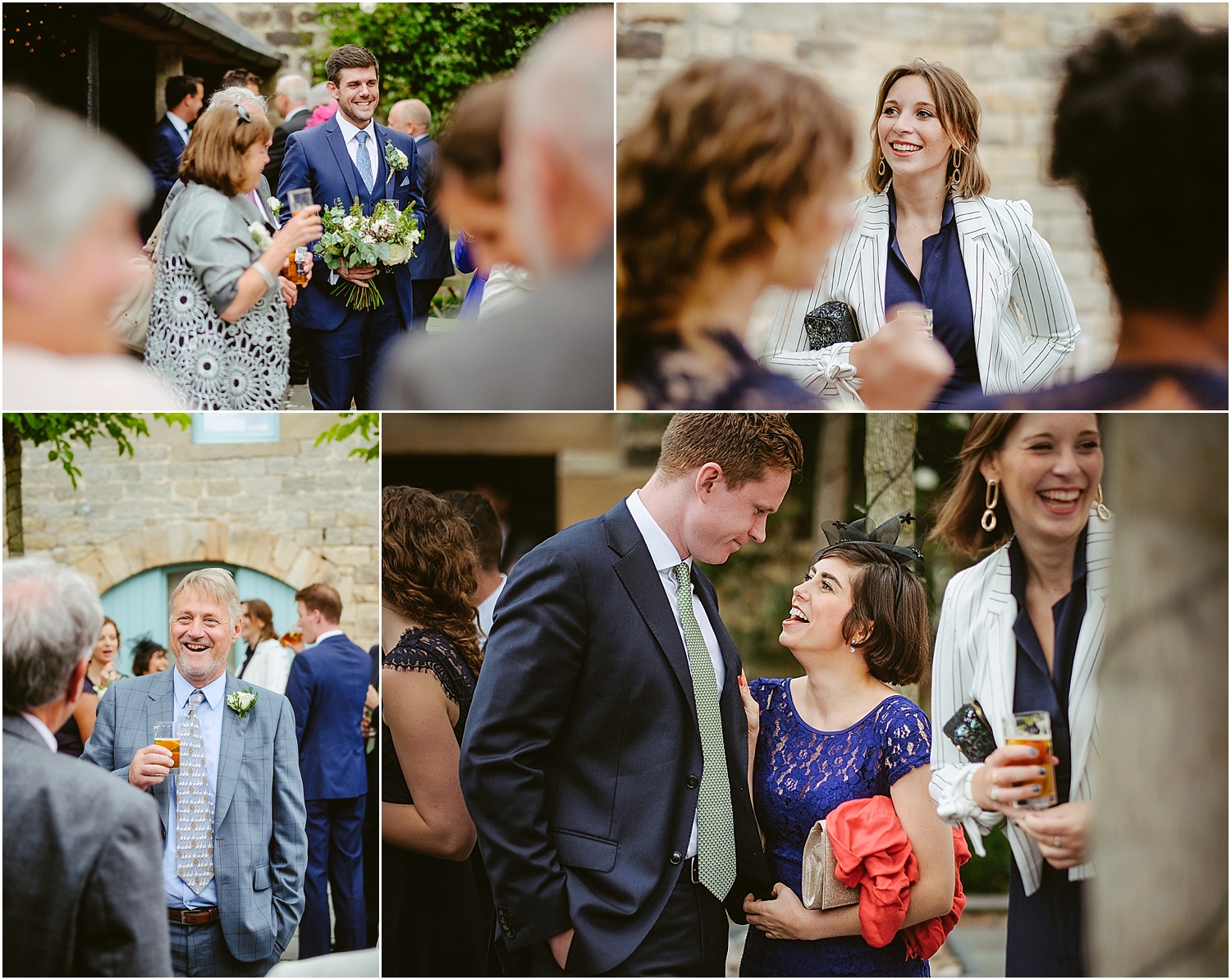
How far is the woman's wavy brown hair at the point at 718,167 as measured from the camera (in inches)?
140

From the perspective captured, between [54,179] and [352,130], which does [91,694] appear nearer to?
[54,179]

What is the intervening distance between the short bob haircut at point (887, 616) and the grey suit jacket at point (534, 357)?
0.93 metres

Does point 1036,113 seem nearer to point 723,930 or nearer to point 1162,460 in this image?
point 1162,460

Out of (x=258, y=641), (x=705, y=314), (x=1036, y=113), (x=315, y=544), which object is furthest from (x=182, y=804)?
(x=1036, y=113)

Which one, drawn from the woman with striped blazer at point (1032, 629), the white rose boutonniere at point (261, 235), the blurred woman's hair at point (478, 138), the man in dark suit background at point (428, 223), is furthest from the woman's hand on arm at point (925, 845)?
the white rose boutonniere at point (261, 235)

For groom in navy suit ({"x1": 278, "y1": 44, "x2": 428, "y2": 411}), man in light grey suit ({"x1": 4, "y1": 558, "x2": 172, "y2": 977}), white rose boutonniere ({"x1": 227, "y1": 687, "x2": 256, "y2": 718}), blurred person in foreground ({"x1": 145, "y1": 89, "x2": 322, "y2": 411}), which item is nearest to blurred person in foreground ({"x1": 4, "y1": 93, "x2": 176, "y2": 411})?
blurred person in foreground ({"x1": 145, "y1": 89, "x2": 322, "y2": 411})

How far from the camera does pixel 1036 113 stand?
11.8ft

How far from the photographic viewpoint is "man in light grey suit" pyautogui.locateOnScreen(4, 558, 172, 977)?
2662 mm

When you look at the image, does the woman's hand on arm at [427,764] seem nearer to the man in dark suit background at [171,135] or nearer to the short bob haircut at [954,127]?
the man in dark suit background at [171,135]

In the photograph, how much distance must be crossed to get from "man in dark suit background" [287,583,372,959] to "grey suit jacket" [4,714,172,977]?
Result: 37.9 inches

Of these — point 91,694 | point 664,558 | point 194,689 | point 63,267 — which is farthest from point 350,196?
point 91,694

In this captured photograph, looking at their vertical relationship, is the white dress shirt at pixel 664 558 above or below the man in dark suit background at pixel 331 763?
above

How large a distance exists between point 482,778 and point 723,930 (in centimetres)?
89

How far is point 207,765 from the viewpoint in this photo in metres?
3.67
